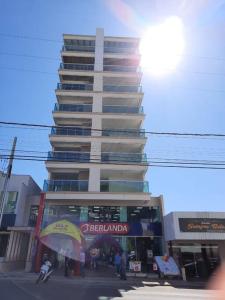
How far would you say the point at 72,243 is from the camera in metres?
22.4

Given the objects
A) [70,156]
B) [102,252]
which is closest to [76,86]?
[70,156]

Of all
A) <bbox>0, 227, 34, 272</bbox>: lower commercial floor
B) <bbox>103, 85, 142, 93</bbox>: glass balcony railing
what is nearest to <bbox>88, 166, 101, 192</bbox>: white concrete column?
<bbox>0, 227, 34, 272</bbox>: lower commercial floor

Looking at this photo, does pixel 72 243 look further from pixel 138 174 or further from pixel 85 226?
pixel 138 174

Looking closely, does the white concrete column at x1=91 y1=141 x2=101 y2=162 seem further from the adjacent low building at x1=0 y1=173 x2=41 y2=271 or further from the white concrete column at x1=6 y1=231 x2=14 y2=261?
the white concrete column at x1=6 y1=231 x2=14 y2=261

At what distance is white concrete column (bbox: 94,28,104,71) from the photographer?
3619 cm

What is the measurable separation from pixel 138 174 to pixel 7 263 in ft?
49.8

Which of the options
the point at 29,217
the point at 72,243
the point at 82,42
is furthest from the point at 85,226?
the point at 82,42

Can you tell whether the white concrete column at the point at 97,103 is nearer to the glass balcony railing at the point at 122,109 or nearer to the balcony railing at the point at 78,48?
the glass balcony railing at the point at 122,109

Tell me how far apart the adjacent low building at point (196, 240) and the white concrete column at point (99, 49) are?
20.4 metres

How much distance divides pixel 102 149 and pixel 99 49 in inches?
554

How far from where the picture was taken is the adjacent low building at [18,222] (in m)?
Result: 24.2

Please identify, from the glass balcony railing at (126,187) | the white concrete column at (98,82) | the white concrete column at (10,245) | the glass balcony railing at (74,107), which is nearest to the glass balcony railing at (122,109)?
the glass balcony railing at (74,107)

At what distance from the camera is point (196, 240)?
2428 cm

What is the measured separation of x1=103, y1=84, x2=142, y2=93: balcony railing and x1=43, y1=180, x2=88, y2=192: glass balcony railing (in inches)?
496
